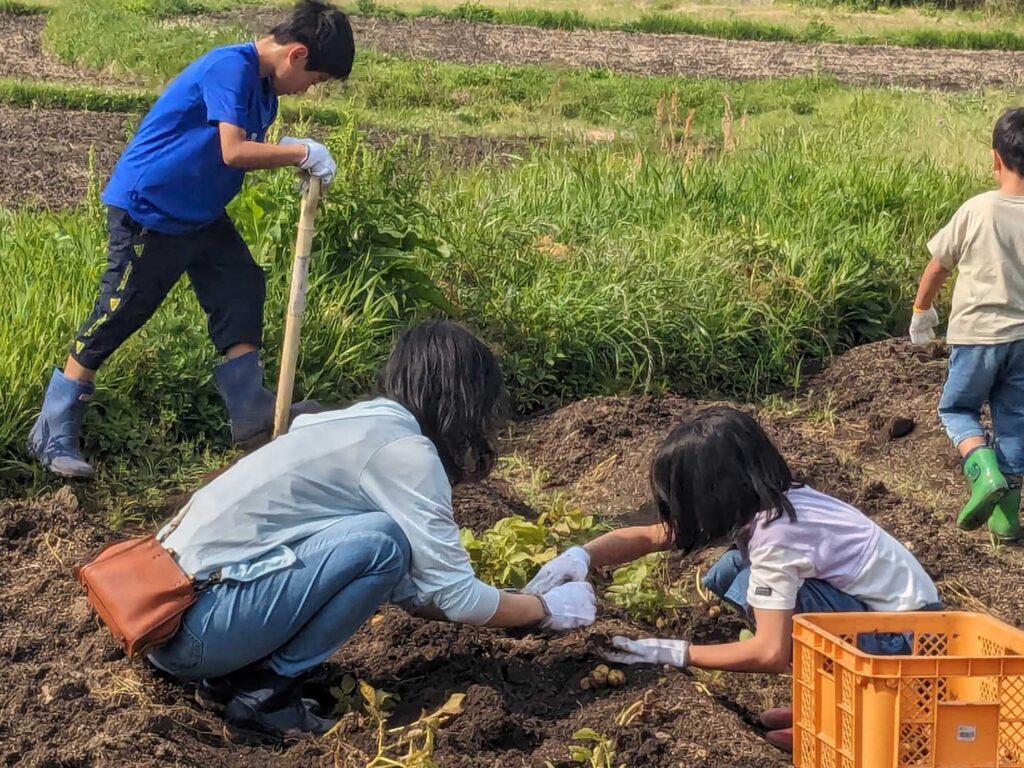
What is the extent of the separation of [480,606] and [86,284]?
2.91 metres

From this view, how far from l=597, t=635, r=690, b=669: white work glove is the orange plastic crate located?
0.50 meters

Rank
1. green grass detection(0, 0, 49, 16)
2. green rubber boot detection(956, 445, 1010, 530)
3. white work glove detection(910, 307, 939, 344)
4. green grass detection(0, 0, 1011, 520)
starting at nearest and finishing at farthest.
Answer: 1. green rubber boot detection(956, 445, 1010, 530)
2. white work glove detection(910, 307, 939, 344)
3. green grass detection(0, 0, 1011, 520)
4. green grass detection(0, 0, 49, 16)

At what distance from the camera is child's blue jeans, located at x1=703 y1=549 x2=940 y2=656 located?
10.3 ft

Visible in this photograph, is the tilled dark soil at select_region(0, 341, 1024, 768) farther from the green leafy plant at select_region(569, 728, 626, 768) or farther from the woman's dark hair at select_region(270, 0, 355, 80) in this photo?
the woman's dark hair at select_region(270, 0, 355, 80)

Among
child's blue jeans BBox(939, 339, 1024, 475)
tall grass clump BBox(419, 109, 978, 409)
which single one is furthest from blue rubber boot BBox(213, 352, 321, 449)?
child's blue jeans BBox(939, 339, 1024, 475)

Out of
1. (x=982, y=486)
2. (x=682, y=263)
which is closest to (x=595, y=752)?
(x=982, y=486)

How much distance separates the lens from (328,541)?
10.0ft

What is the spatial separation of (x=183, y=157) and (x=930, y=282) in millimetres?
2628

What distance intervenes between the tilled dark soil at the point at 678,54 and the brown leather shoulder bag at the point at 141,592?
616 inches

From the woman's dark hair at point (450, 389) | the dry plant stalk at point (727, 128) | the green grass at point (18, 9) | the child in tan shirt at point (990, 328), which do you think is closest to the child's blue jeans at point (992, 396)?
the child in tan shirt at point (990, 328)

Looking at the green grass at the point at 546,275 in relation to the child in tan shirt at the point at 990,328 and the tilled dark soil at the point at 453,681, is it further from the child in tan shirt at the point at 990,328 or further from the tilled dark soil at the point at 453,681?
the child in tan shirt at the point at 990,328

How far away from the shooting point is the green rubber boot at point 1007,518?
15.5 ft

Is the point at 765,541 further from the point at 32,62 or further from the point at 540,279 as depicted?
the point at 32,62

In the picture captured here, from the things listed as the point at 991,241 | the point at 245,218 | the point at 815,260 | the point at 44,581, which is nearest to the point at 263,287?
the point at 245,218
